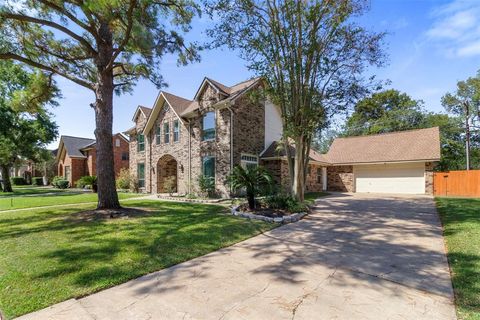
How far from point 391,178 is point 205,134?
48.4 ft

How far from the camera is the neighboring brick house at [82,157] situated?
29.2 metres

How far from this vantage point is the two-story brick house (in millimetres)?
15383

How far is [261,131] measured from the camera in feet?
57.0

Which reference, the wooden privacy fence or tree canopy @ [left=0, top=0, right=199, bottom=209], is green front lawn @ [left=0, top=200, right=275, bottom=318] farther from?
the wooden privacy fence

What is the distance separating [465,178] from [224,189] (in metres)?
16.3

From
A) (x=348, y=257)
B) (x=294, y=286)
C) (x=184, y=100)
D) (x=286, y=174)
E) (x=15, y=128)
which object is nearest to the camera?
(x=294, y=286)

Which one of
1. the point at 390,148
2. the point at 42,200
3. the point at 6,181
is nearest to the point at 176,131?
the point at 42,200

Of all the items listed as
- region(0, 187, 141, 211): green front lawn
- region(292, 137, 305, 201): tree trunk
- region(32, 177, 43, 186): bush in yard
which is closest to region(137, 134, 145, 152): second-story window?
region(0, 187, 141, 211): green front lawn

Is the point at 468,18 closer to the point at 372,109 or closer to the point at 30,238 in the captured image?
the point at 30,238

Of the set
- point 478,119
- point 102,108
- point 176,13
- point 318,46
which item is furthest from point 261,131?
point 478,119

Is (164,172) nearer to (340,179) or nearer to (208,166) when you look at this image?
(208,166)

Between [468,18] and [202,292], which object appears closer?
[202,292]

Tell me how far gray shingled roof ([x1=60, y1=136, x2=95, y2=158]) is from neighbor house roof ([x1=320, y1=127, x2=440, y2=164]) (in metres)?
28.7

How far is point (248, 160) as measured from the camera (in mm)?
16234
